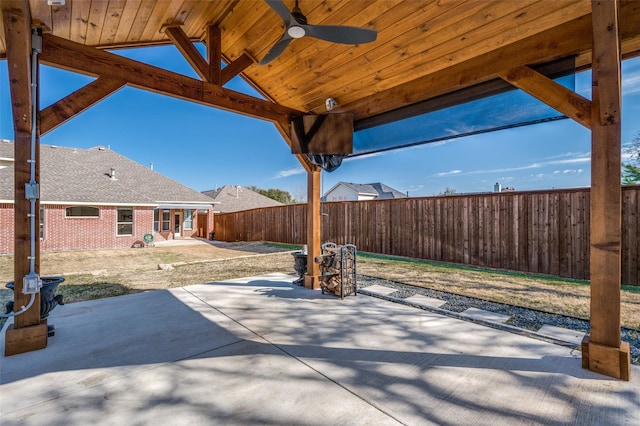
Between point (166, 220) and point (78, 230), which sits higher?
point (166, 220)

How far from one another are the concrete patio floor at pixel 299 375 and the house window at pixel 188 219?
1460 cm

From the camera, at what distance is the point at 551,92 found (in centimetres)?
256

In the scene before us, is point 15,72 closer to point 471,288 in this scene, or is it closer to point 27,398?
point 27,398

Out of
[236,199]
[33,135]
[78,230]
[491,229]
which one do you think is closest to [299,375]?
[33,135]

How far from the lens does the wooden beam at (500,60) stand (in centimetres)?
246

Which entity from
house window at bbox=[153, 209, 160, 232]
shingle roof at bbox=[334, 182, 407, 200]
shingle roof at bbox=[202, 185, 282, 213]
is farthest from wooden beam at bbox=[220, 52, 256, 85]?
shingle roof at bbox=[334, 182, 407, 200]

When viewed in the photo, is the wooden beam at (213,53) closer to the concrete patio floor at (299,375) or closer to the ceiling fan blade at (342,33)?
the ceiling fan blade at (342,33)

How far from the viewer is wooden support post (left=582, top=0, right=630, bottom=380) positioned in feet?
7.02

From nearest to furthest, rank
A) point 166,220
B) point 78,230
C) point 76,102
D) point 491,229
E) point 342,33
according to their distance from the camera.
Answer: point 342,33 → point 76,102 → point 491,229 → point 78,230 → point 166,220

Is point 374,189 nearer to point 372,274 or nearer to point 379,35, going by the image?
point 372,274

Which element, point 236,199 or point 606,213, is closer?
point 606,213

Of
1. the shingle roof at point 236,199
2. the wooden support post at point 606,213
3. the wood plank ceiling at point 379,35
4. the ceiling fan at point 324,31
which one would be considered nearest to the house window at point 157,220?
the shingle roof at point 236,199

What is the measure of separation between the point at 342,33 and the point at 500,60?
62.8 inches

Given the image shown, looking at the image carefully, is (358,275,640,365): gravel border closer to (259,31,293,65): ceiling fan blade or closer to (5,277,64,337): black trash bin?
(259,31,293,65): ceiling fan blade
